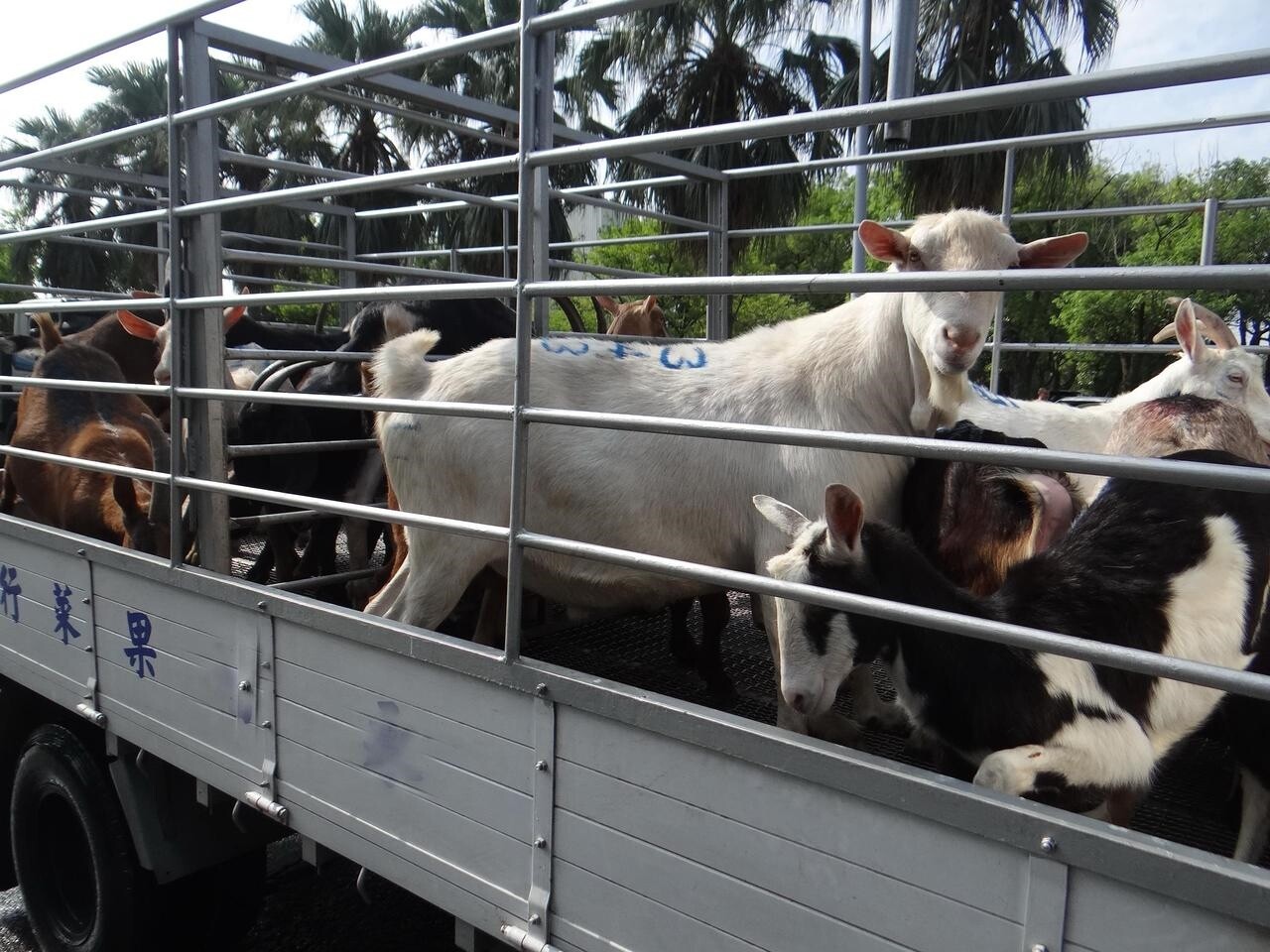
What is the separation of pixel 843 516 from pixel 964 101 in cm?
99

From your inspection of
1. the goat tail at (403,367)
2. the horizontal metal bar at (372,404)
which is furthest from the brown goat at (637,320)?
the horizontal metal bar at (372,404)

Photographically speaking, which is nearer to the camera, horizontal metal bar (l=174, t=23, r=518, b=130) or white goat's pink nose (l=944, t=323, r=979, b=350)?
horizontal metal bar (l=174, t=23, r=518, b=130)

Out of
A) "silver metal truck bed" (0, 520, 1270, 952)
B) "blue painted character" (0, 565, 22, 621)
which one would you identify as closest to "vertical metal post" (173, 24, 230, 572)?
"silver metal truck bed" (0, 520, 1270, 952)

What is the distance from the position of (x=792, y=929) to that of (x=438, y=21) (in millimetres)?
22844

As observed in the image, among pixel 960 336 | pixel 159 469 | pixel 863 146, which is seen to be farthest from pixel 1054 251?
pixel 863 146

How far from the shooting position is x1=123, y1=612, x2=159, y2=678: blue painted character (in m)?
3.16

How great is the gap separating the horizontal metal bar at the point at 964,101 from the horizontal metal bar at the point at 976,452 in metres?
0.55

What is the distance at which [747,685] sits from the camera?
354cm

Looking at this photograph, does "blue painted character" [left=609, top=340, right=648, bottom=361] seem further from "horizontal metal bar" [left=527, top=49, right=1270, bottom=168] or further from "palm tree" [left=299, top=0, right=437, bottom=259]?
"palm tree" [left=299, top=0, right=437, bottom=259]

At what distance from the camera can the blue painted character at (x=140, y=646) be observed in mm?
3161

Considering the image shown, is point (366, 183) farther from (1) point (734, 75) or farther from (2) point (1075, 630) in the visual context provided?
(1) point (734, 75)

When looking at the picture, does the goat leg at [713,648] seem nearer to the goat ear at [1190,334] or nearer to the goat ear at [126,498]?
the goat ear at [1190,334]

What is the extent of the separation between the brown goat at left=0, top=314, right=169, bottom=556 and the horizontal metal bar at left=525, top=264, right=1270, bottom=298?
293 centimetres

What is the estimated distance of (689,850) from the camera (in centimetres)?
186
